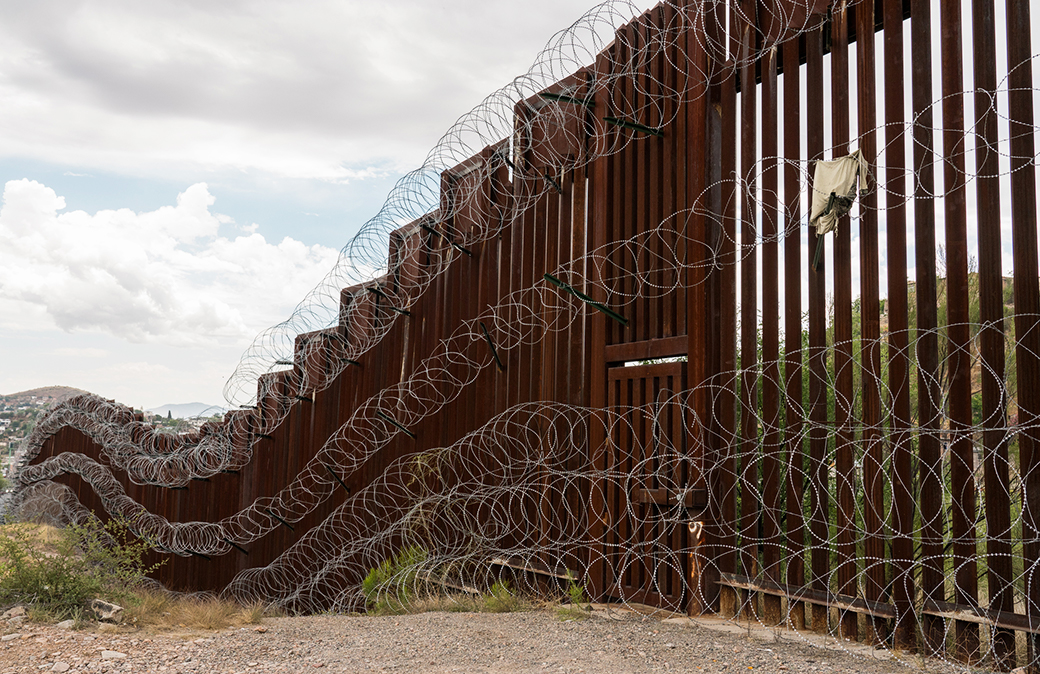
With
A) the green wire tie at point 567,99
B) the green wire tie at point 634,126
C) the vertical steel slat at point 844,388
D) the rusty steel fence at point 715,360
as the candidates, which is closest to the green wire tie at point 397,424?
the rusty steel fence at point 715,360

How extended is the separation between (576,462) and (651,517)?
1.02 meters

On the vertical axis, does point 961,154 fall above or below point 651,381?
above

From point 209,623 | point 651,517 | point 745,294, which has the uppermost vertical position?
point 745,294

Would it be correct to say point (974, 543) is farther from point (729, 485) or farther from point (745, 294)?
point (745, 294)

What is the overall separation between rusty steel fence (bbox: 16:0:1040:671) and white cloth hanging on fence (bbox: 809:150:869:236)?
1.4 inches

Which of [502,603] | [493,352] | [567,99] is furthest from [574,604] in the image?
[567,99]

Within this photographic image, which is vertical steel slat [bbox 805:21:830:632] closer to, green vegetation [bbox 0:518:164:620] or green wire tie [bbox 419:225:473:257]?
green wire tie [bbox 419:225:473:257]

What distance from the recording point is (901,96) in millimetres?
4840

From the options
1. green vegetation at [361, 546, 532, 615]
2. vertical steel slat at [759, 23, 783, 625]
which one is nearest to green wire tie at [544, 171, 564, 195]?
vertical steel slat at [759, 23, 783, 625]

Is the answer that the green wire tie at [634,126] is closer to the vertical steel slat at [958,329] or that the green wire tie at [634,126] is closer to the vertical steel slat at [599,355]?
the vertical steel slat at [599,355]

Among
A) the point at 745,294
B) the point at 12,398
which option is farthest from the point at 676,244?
the point at 12,398

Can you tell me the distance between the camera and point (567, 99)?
24.3 ft

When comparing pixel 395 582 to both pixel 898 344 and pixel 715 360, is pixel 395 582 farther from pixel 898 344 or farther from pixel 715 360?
pixel 898 344

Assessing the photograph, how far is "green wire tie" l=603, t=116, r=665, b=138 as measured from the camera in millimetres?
6355
